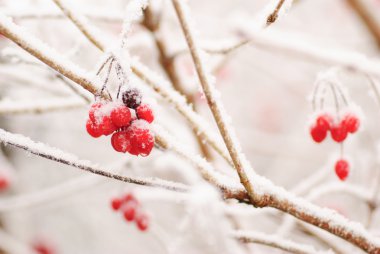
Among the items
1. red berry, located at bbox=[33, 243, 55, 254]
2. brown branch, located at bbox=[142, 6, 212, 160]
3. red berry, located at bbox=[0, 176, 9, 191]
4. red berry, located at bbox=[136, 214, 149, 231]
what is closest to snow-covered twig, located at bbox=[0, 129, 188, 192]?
red berry, located at bbox=[136, 214, 149, 231]

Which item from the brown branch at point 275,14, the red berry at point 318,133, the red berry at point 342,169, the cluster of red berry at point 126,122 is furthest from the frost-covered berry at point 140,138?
the red berry at point 342,169

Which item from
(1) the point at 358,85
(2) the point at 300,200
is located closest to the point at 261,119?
(1) the point at 358,85

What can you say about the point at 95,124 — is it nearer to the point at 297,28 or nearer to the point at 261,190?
the point at 261,190

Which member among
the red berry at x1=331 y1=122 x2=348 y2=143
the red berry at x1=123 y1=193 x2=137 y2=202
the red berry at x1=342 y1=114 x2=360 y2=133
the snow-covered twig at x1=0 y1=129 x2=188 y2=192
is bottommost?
the snow-covered twig at x1=0 y1=129 x2=188 y2=192

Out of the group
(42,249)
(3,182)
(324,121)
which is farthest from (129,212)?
(42,249)

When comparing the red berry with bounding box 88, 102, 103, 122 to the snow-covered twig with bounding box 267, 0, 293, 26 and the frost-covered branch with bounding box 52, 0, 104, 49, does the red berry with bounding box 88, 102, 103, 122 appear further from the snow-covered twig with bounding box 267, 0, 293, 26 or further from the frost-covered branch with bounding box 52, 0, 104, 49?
the snow-covered twig with bounding box 267, 0, 293, 26

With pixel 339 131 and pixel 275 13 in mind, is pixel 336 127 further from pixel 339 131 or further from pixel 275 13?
pixel 275 13

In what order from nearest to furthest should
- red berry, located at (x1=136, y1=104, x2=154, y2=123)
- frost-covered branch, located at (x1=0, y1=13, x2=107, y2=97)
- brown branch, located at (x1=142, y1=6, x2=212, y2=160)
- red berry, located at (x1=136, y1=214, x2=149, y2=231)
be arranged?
frost-covered branch, located at (x1=0, y1=13, x2=107, y2=97)
red berry, located at (x1=136, y1=104, x2=154, y2=123)
red berry, located at (x1=136, y1=214, x2=149, y2=231)
brown branch, located at (x1=142, y1=6, x2=212, y2=160)
